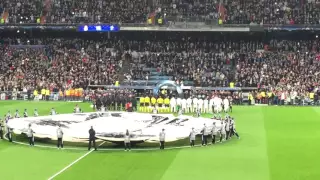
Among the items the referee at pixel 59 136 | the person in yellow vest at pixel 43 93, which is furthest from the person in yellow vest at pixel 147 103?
the referee at pixel 59 136

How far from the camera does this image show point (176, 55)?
6488 centimetres

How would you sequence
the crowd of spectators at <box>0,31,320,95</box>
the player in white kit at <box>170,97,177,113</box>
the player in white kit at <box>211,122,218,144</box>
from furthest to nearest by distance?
1. the crowd of spectators at <box>0,31,320,95</box>
2. the player in white kit at <box>170,97,177,113</box>
3. the player in white kit at <box>211,122,218,144</box>

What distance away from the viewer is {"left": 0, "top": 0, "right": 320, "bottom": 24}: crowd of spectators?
6406 centimetres

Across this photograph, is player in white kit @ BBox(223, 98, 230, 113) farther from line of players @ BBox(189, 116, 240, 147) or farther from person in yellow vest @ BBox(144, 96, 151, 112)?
line of players @ BBox(189, 116, 240, 147)

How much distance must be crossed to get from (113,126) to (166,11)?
3783 centimetres

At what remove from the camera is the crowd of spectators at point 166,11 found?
64062mm

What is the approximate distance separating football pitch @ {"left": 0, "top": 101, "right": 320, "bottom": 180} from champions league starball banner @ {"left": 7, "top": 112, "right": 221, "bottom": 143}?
1.11 m

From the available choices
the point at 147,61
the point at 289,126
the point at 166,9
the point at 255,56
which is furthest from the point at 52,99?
the point at 289,126

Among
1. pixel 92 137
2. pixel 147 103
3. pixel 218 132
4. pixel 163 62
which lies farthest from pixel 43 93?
pixel 92 137

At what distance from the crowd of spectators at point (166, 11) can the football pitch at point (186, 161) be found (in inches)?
1254

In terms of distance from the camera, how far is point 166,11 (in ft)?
217

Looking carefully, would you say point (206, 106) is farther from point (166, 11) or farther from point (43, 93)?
point (166, 11)

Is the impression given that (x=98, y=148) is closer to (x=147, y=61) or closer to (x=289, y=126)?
(x=289, y=126)

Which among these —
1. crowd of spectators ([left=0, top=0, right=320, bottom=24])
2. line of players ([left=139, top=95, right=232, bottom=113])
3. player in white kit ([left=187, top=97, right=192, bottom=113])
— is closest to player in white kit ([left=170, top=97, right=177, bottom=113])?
line of players ([left=139, top=95, right=232, bottom=113])
